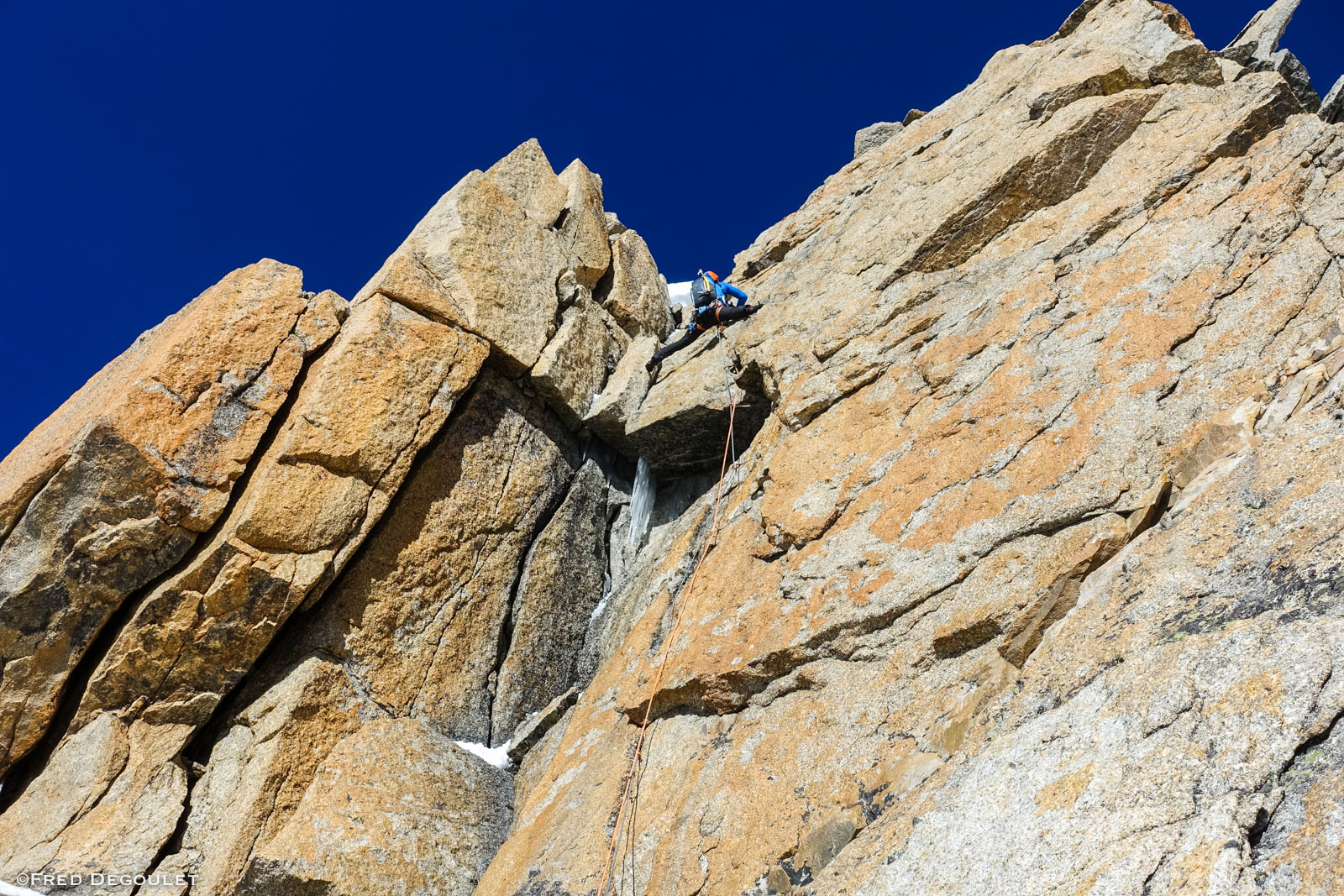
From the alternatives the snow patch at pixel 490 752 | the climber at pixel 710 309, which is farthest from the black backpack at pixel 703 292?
the snow patch at pixel 490 752

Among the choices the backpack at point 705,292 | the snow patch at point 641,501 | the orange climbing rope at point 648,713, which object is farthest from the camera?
the backpack at point 705,292

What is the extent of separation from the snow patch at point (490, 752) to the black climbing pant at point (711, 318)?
6428mm

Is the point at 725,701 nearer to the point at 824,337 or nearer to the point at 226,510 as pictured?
the point at 824,337

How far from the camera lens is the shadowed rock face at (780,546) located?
503 centimetres

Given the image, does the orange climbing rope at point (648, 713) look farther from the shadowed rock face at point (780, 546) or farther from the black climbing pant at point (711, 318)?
the black climbing pant at point (711, 318)

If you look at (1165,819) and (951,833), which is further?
(951,833)

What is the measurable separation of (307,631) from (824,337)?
711 centimetres

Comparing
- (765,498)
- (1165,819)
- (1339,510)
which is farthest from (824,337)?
(1165,819)

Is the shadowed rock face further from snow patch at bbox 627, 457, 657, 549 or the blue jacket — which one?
the blue jacket

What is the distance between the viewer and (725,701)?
26.3 ft

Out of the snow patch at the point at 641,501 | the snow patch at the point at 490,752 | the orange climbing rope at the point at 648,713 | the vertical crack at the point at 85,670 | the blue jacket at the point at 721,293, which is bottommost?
the orange climbing rope at the point at 648,713

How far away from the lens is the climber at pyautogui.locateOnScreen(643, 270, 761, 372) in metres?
14.1

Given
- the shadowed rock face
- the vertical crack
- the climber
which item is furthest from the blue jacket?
the vertical crack

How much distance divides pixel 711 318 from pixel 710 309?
15cm
